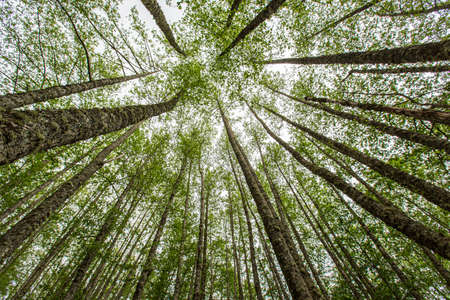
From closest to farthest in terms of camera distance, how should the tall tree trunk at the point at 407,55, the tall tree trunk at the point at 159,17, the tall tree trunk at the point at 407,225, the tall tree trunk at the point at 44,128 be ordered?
the tall tree trunk at the point at 44,128 < the tall tree trunk at the point at 407,225 < the tall tree trunk at the point at 407,55 < the tall tree trunk at the point at 159,17

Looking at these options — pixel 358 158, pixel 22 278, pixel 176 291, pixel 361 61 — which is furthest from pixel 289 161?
pixel 22 278

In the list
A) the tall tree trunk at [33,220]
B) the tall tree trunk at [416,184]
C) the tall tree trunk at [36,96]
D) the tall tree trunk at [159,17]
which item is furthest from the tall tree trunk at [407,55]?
the tall tree trunk at [33,220]

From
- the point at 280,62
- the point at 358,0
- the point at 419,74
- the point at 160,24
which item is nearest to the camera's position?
the point at 419,74

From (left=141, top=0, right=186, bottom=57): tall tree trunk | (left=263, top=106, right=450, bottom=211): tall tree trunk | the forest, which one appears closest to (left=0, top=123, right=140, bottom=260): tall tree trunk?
the forest

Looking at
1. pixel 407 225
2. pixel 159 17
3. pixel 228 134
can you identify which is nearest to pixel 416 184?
pixel 407 225

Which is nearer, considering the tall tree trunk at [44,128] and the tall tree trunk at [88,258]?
the tall tree trunk at [44,128]

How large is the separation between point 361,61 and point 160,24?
917 centimetres

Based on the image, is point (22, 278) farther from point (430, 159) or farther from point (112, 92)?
point (430, 159)

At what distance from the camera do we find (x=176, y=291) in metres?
6.38

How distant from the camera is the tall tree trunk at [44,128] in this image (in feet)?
4.00

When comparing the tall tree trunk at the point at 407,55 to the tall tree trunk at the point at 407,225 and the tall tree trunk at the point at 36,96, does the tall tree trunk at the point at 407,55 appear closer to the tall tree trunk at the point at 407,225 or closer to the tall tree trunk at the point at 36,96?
the tall tree trunk at the point at 407,225

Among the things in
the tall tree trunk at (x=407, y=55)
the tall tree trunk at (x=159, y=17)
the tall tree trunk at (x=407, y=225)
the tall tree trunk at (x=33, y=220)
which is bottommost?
the tall tree trunk at (x=407, y=225)

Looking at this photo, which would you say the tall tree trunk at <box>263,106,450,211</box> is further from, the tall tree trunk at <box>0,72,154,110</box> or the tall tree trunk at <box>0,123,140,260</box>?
the tall tree trunk at <box>0,72,154,110</box>

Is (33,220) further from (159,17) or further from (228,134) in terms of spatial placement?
(159,17)
